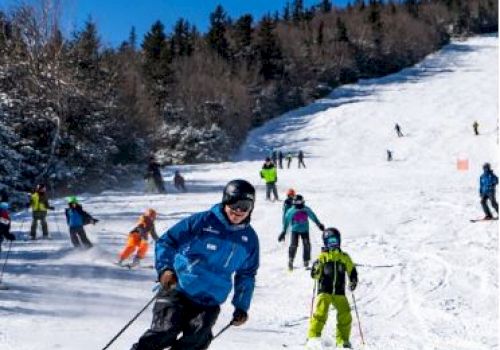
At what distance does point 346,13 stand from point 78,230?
97.4 metres

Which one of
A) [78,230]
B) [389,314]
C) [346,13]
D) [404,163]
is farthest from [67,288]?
[346,13]

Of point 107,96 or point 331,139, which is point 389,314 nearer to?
point 107,96

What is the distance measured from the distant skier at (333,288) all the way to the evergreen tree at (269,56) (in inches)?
2500

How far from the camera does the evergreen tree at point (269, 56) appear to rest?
234ft

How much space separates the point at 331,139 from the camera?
52.8 m

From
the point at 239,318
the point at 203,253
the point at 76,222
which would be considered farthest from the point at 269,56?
the point at 203,253

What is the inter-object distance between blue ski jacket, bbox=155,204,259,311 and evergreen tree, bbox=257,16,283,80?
2645 inches

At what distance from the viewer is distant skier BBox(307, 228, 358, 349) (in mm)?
7969

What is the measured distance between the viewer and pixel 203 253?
14.6 feet

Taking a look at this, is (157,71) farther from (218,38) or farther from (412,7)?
(412,7)

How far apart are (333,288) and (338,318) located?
0.41m

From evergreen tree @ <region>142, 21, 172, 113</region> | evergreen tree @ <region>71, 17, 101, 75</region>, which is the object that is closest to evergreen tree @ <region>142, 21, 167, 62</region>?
evergreen tree @ <region>142, 21, 172, 113</region>

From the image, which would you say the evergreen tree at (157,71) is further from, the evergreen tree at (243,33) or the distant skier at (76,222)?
the distant skier at (76,222)

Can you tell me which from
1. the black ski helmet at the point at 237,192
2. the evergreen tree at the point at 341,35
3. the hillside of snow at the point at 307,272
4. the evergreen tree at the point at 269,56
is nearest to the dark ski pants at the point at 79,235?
the hillside of snow at the point at 307,272
